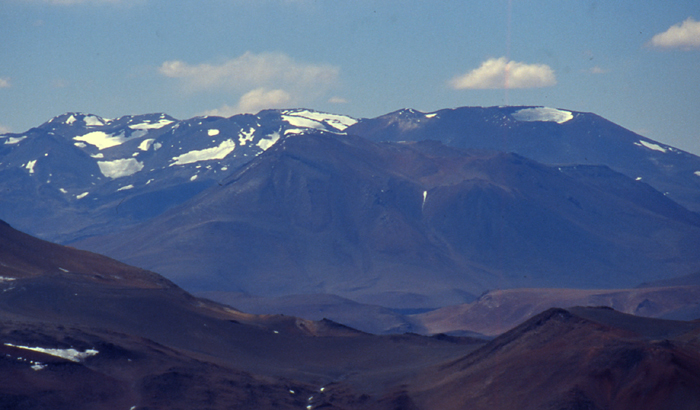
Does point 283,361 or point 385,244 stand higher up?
point 385,244

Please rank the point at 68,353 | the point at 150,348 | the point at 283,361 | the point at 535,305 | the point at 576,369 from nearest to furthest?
the point at 576,369, the point at 68,353, the point at 150,348, the point at 283,361, the point at 535,305

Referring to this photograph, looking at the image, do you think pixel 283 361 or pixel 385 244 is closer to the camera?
pixel 283 361

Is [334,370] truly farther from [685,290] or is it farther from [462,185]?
[462,185]

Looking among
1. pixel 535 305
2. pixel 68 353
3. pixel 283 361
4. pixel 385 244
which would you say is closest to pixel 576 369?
pixel 68 353

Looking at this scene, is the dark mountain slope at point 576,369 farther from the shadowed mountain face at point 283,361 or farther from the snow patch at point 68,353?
the snow patch at point 68,353

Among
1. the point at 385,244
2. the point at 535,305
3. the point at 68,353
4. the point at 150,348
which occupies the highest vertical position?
the point at 385,244

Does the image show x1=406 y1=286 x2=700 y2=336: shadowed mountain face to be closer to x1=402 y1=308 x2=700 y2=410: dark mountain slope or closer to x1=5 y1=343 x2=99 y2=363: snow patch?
x1=402 y1=308 x2=700 y2=410: dark mountain slope

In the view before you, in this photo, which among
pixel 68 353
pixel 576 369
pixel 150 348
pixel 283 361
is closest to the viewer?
pixel 576 369

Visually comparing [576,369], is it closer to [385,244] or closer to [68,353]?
[68,353]

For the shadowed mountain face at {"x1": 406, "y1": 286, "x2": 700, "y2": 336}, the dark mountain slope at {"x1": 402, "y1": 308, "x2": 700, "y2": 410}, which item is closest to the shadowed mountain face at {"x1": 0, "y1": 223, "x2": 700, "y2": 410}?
the dark mountain slope at {"x1": 402, "y1": 308, "x2": 700, "y2": 410}

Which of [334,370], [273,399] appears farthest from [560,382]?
[334,370]
